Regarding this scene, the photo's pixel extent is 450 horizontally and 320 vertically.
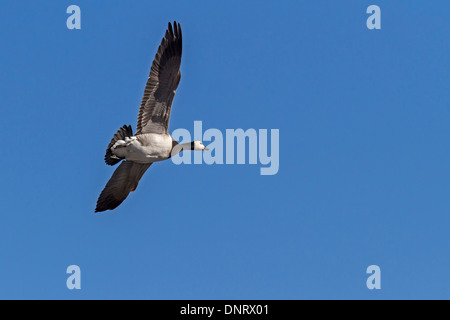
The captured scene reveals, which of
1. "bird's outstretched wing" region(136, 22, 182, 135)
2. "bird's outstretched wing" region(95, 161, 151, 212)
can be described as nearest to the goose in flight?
"bird's outstretched wing" region(136, 22, 182, 135)

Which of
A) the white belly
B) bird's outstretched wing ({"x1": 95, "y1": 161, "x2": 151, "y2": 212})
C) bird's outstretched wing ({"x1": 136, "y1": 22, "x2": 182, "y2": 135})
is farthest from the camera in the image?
bird's outstretched wing ({"x1": 95, "y1": 161, "x2": 151, "y2": 212})

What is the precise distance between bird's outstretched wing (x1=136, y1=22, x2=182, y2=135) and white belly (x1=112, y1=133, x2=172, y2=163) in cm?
56

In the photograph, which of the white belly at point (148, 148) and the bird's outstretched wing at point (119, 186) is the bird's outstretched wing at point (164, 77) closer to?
the white belly at point (148, 148)

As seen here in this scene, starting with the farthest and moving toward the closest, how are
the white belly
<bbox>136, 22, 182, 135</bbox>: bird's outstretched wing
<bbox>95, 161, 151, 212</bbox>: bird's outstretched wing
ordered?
1. <bbox>95, 161, 151, 212</bbox>: bird's outstretched wing
2. the white belly
3. <bbox>136, 22, 182, 135</bbox>: bird's outstretched wing

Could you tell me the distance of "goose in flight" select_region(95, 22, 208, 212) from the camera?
20.8 m

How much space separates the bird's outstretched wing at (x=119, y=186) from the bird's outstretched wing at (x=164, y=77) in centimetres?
242

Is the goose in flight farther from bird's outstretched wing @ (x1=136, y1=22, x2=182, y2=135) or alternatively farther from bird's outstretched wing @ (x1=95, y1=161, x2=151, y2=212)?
bird's outstretched wing @ (x1=95, y1=161, x2=151, y2=212)

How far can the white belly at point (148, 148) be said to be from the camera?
21.1 m
